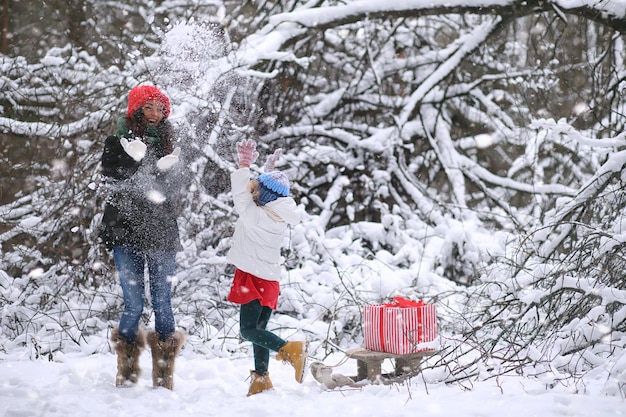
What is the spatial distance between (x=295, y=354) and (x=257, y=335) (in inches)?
9.7

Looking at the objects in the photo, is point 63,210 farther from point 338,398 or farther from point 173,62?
point 338,398

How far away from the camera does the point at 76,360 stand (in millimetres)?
4371

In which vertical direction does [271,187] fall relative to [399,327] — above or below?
above

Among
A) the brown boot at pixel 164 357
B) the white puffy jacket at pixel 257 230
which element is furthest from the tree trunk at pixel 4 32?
the brown boot at pixel 164 357

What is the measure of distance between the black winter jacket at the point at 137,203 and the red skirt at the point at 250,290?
418 mm

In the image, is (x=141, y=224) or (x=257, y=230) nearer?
(x=141, y=224)

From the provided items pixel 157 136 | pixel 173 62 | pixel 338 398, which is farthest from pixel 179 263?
pixel 338 398

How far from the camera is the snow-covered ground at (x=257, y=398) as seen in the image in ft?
9.43

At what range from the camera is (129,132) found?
146 inches

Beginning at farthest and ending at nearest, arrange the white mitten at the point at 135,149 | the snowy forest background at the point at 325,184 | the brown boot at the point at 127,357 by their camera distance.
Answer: the snowy forest background at the point at 325,184 → the brown boot at the point at 127,357 → the white mitten at the point at 135,149

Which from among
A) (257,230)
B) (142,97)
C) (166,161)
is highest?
(142,97)

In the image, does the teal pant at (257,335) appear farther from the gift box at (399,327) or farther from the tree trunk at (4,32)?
the tree trunk at (4,32)

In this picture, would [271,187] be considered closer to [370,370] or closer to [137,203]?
[137,203]

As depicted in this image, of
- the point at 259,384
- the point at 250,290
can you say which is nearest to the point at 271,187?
the point at 250,290
